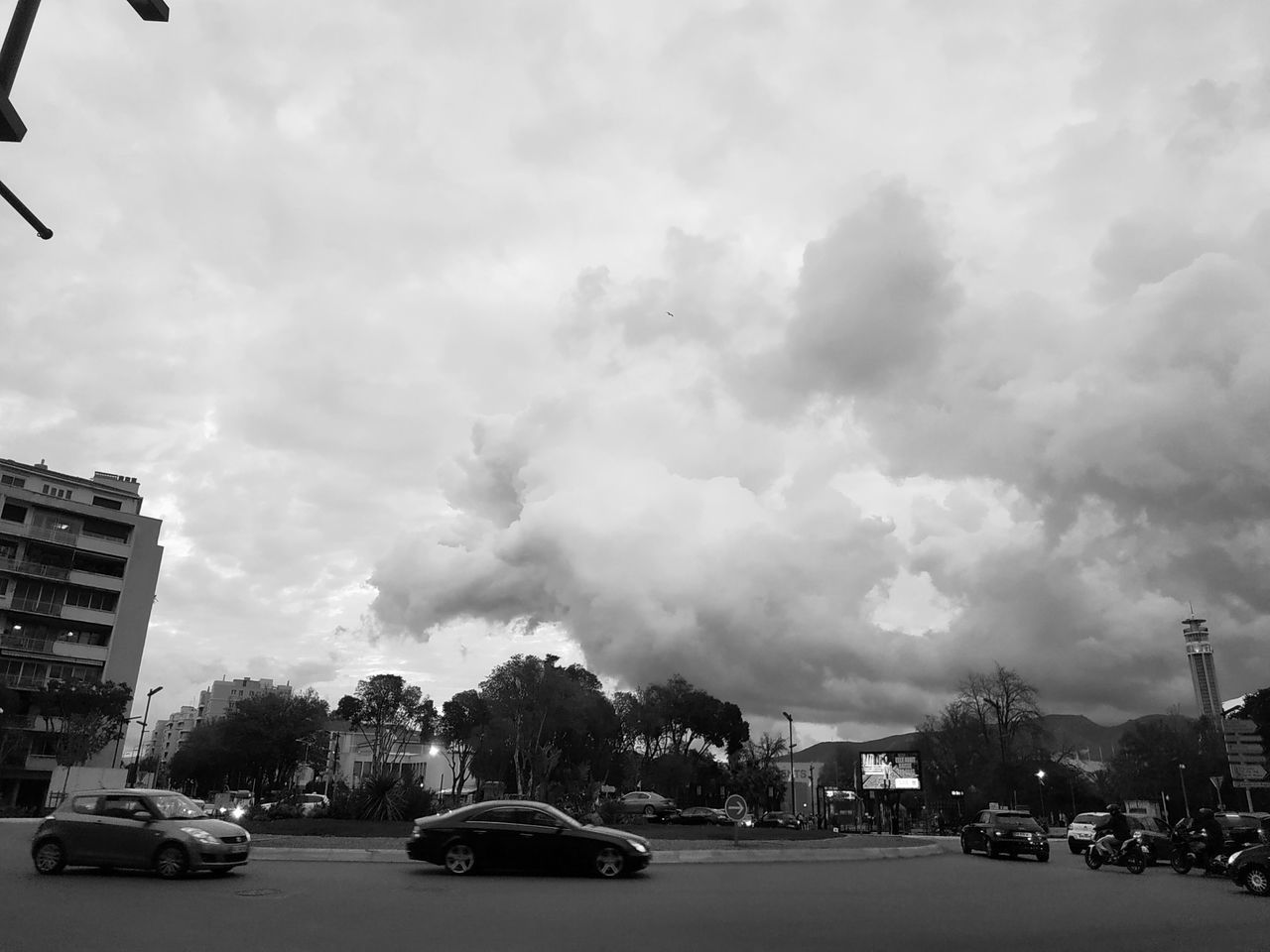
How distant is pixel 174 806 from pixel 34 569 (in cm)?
5754

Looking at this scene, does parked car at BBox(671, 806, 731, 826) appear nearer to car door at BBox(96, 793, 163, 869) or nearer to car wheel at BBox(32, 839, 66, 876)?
car door at BBox(96, 793, 163, 869)

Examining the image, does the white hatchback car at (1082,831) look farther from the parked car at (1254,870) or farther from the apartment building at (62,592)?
the apartment building at (62,592)

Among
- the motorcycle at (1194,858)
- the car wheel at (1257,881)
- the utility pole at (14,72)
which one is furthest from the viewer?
the motorcycle at (1194,858)

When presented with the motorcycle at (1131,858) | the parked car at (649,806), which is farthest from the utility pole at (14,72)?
the parked car at (649,806)

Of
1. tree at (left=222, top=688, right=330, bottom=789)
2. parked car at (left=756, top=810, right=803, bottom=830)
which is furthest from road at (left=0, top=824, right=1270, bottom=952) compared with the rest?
tree at (left=222, top=688, right=330, bottom=789)

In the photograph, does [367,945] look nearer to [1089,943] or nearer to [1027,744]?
[1089,943]

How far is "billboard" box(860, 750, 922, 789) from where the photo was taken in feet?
189

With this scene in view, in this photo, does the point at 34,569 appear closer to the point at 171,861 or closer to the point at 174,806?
the point at 174,806

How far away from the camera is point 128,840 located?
14.5 m

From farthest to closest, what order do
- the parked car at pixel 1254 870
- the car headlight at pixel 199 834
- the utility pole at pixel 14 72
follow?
the parked car at pixel 1254 870, the car headlight at pixel 199 834, the utility pole at pixel 14 72

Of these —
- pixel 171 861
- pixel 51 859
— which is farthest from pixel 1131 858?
pixel 51 859

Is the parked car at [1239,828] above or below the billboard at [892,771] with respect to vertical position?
below

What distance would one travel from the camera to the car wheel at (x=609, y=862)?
651 inches

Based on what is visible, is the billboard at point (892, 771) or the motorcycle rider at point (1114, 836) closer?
the motorcycle rider at point (1114, 836)
